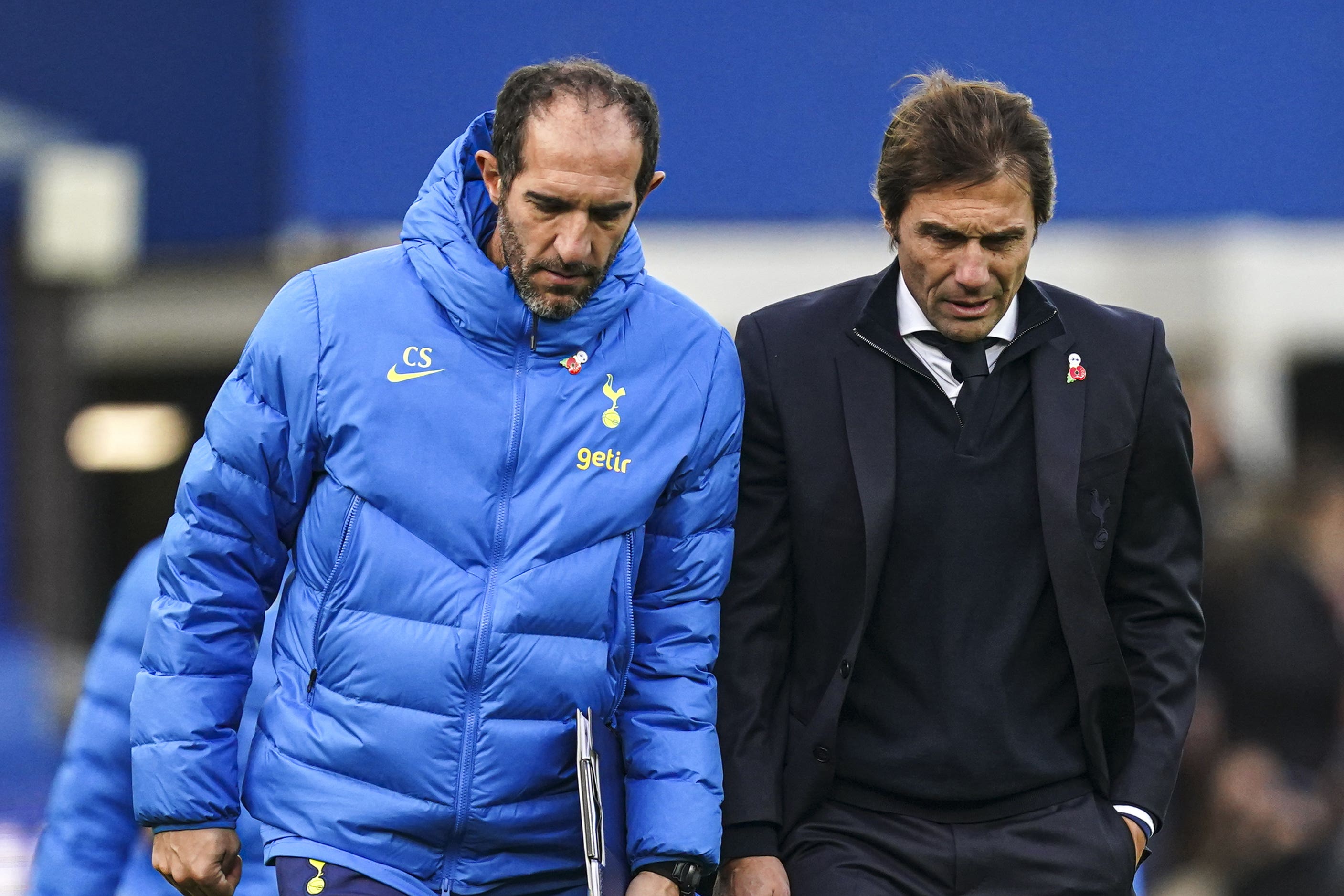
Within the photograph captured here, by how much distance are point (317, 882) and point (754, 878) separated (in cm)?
83

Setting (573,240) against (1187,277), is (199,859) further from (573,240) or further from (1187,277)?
(1187,277)

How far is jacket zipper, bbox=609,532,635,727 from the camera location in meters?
3.44

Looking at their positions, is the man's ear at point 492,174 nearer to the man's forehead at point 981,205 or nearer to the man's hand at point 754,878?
the man's forehead at point 981,205

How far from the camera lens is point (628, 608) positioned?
3.45 metres

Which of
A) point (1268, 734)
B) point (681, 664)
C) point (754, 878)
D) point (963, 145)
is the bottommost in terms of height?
point (1268, 734)

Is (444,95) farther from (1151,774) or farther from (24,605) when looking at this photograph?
(1151,774)

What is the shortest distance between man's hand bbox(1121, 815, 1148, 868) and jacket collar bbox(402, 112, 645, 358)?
1397 mm

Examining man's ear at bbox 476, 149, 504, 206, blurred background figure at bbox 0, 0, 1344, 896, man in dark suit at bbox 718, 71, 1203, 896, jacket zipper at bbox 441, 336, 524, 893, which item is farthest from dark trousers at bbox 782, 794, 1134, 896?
blurred background figure at bbox 0, 0, 1344, 896

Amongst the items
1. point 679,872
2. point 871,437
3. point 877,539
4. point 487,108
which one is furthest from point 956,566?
point 487,108

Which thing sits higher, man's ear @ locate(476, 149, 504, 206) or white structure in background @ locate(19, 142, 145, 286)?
man's ear @ locate(476, 149, 504, 206)

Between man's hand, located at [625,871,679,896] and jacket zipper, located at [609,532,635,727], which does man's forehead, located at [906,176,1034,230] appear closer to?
jacket zipper, located at [609,532,635,727]

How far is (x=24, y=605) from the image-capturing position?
11.0 meters

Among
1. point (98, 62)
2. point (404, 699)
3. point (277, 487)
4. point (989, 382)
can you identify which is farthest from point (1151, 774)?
point (98, 62)

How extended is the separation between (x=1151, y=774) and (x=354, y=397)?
1.70 meters
